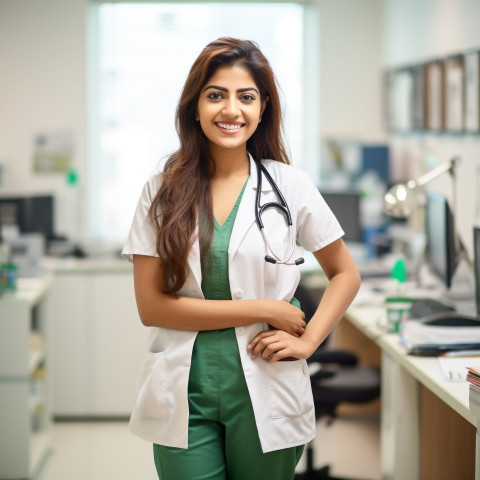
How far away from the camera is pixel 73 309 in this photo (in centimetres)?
384

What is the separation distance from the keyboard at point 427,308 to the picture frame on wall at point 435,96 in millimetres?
1148

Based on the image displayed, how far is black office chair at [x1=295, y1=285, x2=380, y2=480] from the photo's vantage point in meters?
2.79

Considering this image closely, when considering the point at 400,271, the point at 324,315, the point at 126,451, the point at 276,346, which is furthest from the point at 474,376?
the point at 126,451

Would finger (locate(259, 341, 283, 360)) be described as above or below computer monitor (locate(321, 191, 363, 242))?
below

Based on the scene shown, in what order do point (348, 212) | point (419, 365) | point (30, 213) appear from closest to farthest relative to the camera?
point (419, 365) → point (30, 213) → point (348, 212)

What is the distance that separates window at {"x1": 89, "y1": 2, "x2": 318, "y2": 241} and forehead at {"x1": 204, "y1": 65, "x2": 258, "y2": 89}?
319cm

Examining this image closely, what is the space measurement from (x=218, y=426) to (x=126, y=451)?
205 centimetres

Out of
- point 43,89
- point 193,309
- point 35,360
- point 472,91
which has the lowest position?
point 35,360

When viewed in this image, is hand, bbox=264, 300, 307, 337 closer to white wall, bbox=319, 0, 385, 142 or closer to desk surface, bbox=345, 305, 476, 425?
desk surface, bbox=345, 305, 476, 425

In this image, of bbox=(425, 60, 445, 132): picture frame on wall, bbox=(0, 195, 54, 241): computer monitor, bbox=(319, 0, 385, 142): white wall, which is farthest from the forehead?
bbox=(319, 0, 385, 142): white wall

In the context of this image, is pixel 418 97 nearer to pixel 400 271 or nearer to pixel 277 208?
pixel 400 271

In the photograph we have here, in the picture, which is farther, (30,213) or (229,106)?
(30,213)

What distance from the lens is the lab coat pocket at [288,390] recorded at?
1.54 m

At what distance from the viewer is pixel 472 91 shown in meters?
3.19
